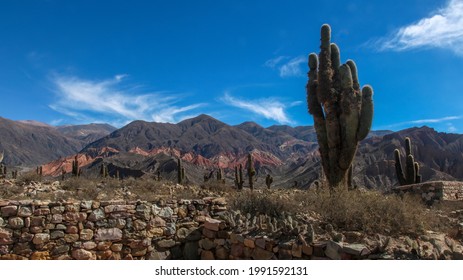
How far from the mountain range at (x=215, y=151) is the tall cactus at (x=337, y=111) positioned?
1809 inches

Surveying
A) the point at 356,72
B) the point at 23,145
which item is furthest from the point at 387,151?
the point at 23,145

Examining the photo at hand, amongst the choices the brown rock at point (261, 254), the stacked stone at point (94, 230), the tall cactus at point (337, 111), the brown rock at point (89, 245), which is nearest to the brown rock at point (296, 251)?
the brown rock at point (261, 254)

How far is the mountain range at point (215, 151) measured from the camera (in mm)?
66812

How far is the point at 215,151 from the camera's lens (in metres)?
126

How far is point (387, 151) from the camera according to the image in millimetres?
A: 76312

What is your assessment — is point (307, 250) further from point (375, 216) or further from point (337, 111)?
point (337, 111)

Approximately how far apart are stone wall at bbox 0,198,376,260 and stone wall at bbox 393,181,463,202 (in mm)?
12074

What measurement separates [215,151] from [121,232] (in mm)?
116991

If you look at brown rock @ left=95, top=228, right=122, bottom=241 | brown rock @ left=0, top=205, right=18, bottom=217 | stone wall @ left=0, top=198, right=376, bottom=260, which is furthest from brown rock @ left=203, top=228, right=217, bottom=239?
brown rock @ left=0, top=205, right=18, bottom=217

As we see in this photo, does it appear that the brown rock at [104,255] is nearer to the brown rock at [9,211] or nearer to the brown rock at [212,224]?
the brown rock at [9,211]

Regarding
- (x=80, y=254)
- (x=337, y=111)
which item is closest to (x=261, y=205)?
(x=80, y=254)

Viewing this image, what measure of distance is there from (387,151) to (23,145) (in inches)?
5073
